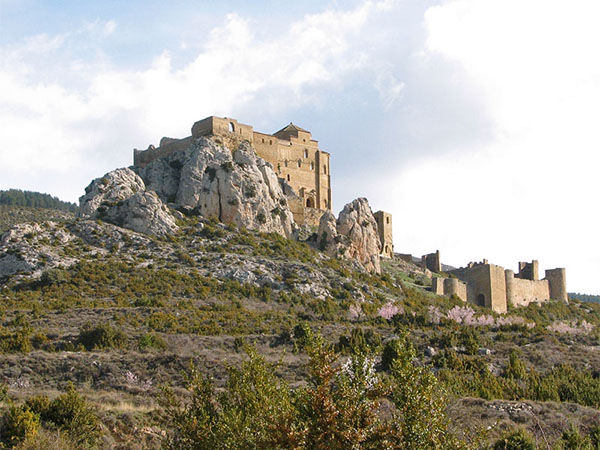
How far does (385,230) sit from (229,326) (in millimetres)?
30442

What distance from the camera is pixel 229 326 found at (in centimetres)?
2966

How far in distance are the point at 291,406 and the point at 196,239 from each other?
3634cm

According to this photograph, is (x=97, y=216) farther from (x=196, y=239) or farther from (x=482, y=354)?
(x=482, y=354)

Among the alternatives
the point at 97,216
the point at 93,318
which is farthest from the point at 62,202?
the point at 93,318

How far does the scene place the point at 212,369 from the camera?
2064 centimetres

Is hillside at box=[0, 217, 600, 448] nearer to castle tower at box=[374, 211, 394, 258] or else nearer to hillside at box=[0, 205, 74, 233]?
castle tower at box=[374, 211, 394, 258]

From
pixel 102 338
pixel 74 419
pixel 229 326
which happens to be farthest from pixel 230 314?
pixel 74 419

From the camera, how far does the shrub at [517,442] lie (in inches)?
498

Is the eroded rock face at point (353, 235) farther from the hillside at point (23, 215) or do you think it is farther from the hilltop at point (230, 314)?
the hillside at point (23, 215)

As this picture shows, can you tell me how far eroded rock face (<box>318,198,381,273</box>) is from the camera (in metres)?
49.2

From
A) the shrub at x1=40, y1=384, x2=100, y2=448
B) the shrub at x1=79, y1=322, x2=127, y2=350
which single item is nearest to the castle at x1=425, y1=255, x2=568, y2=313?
the shrub at x1=79, y1=322, x2=127, y2=350

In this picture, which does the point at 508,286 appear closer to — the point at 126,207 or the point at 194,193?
the point at 194,193

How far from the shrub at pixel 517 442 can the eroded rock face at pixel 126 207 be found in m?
33.0

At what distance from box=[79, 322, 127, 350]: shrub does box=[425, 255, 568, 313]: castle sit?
28960mm
